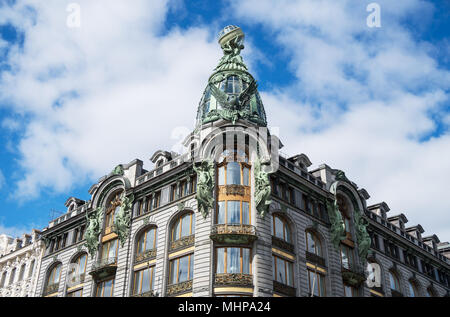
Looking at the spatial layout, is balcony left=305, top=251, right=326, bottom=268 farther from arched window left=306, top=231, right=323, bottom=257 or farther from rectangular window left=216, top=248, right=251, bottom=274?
rectangular window left=216, top=248, right=251, bottom=274

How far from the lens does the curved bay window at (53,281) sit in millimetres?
55737

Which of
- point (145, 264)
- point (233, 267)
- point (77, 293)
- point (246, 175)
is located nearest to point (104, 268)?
point (145, 264)

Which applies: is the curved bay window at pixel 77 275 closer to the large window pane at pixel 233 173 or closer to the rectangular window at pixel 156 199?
the rectangular window at pixel 156 199

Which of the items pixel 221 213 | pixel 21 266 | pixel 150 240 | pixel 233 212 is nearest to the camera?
pixel 233 212

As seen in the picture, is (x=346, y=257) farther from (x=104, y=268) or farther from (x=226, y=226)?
(x=104, y=268)

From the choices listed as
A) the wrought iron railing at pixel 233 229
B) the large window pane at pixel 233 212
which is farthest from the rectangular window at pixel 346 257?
the large window pane at pixel 233 212

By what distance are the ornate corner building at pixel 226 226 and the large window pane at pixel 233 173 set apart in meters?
0.11

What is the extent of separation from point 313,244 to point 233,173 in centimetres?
1067

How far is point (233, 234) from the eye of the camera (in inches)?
1619

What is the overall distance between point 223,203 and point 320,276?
38.9ft
